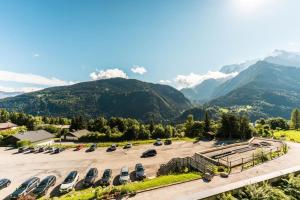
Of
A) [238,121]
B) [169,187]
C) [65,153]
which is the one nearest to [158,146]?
[65,153]

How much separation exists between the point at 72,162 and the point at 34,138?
41784mm

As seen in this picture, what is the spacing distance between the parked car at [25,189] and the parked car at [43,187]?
0.77 metres

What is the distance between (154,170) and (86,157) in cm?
2011

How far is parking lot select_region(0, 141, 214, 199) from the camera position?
39.5 meters

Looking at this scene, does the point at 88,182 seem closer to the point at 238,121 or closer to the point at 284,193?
the point at 284,193

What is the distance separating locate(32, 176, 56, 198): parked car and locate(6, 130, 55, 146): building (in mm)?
50235

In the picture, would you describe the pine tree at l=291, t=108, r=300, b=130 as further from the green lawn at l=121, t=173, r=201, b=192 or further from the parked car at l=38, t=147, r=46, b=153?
the parked car at l=38, t=147, r=46, b=153

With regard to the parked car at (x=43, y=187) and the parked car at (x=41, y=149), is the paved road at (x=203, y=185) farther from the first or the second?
the parked car at (x=41, y=149)

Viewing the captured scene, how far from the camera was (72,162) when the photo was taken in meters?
48.3

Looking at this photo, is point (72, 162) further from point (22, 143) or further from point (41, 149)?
point (22, 143)

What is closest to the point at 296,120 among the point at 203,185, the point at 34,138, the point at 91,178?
the point at 203,185

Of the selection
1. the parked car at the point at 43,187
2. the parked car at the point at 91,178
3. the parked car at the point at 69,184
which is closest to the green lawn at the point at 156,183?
the parked car at the point at 91,178

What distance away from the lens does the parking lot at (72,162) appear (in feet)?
130

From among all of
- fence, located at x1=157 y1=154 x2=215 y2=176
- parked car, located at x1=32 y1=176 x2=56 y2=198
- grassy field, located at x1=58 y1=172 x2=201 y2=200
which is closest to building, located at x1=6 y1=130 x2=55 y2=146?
parked car, located at x1=32 y1=176 x2=56 y2=198
